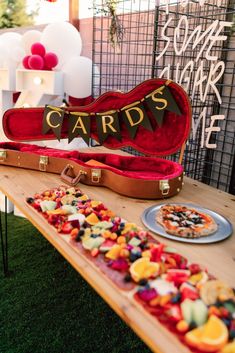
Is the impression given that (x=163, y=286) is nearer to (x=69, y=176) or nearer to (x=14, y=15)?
(x=69, y=176)

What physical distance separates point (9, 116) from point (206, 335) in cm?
132

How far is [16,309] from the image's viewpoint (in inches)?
55.2

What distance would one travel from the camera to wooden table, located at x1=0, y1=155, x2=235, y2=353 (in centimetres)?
57

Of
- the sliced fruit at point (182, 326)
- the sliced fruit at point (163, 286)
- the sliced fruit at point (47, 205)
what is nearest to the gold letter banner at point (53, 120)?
the sliced fruit at point (47, 205)

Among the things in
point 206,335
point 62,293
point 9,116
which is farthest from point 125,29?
point 206,335

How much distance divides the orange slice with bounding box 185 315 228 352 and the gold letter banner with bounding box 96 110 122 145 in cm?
95

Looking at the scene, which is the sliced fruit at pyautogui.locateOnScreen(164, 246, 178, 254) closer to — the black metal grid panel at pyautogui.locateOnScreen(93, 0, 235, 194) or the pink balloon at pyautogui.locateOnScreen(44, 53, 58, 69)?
the black metal grid panel at pyautogui.locateOnScreen(93, 0, 235, 194)

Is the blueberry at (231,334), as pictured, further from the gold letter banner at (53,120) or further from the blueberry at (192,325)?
the gold letter banner at (53,120)

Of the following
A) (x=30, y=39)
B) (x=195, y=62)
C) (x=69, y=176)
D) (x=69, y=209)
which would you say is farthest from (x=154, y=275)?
(x=30, y=39)

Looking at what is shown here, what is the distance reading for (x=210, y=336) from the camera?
52 centimetres

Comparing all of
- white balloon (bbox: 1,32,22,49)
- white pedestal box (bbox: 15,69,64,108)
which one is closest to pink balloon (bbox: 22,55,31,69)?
white pedestal box (bbox: 15,69,64,108)

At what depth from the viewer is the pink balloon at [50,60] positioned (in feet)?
6.63

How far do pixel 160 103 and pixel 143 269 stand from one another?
742mm

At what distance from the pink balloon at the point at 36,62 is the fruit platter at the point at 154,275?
1227 mm
